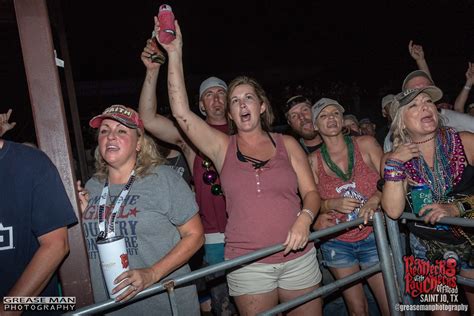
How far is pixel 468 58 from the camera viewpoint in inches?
567

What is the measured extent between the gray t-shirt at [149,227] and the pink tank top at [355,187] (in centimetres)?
141

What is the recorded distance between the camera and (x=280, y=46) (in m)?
15.6

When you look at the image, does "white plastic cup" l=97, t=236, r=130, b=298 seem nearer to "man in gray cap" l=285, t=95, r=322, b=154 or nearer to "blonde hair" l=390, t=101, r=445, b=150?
"blonde hair" l=390, t=101, r=445, b=150

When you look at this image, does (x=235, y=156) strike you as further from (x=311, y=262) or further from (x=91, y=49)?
(x=91, y=49)

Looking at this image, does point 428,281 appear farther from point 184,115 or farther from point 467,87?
point 467,87

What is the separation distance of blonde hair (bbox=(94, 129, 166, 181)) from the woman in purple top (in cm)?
28

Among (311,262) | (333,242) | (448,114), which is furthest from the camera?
(448,114)

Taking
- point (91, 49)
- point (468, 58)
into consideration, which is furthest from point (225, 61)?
point (468, 58)

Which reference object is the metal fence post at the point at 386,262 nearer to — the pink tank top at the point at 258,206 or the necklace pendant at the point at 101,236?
the pink tank top at the point at 258,206

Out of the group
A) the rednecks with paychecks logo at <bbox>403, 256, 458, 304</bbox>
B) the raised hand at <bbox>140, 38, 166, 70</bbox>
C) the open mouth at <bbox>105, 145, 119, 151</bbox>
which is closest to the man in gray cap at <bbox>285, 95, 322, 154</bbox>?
the rednecks with paychecks logo at <bbox>403, 256, 458, 304</bbox>

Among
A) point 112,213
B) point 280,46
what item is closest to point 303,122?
point 112,213

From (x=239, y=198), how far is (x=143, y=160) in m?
0.71

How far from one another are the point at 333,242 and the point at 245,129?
1.32 m

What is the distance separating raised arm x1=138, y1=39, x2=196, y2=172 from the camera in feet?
9.50
